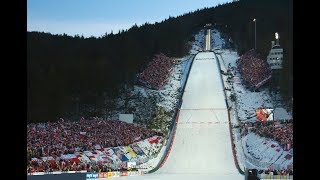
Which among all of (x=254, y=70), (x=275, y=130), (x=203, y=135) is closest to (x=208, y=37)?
(x=254, y=70)

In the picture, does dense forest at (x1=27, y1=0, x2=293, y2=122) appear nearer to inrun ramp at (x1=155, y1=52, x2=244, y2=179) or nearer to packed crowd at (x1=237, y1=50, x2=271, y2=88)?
packed crowd at (x1=237, y1=50, x2=271, y2=88)

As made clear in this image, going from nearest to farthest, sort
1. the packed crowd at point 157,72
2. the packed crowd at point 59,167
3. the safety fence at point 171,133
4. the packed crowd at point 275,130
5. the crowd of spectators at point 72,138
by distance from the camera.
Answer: the packed crowd at point 59,167, the crowd of spectators at point 72,138, the packed crowd at point 275,130, the safety fence at point 171,133, the packed crowd at point 157,72

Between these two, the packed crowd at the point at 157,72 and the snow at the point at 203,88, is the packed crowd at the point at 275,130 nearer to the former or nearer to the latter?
the snow at the point at 203,88

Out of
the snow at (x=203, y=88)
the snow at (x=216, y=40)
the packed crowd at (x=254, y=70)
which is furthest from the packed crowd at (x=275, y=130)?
the snow at (x=216, y=40)

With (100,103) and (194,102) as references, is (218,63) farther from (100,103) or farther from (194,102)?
(100,103)

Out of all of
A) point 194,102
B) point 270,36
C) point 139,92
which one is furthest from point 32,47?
point 270,36

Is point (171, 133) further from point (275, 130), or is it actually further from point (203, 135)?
point (275, 130)

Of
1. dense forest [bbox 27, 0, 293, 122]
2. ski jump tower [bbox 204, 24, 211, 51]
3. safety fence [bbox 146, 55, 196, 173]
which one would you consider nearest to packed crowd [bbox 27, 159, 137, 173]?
safety fence [bbox 146, 55, 196, 173]
